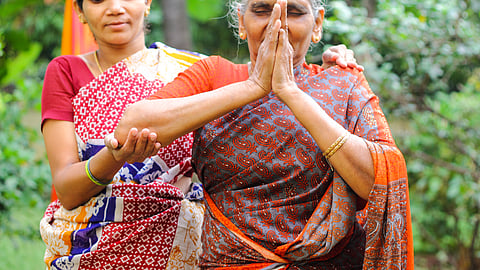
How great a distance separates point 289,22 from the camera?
2229mm

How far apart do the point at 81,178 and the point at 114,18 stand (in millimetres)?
806

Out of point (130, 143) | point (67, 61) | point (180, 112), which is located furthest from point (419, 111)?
point (130, 143)

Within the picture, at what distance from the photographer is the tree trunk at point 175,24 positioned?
23.6 feet

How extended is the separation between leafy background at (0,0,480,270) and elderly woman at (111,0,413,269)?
1.23m

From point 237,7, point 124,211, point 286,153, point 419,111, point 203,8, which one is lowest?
point 203,8

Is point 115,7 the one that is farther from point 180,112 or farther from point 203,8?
point 203,8

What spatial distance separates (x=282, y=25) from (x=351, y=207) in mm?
722

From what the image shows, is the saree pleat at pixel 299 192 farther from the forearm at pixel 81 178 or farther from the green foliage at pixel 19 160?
the green foliage at pixel 19 160

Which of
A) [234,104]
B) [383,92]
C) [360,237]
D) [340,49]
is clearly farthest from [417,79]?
[234,104]

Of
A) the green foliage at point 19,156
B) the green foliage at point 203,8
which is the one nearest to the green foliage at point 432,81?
the green foliage at point 19,156

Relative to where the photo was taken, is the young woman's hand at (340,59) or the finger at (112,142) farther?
the young woman's hand at (340,59)

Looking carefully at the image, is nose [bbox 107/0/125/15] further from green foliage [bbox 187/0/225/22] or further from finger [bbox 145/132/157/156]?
green foliage [bbox 187/0/225/22]

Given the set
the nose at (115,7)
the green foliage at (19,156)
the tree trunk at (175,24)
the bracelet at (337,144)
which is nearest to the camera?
the bracelet at (337,144)

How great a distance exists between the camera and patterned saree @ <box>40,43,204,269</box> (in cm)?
263
